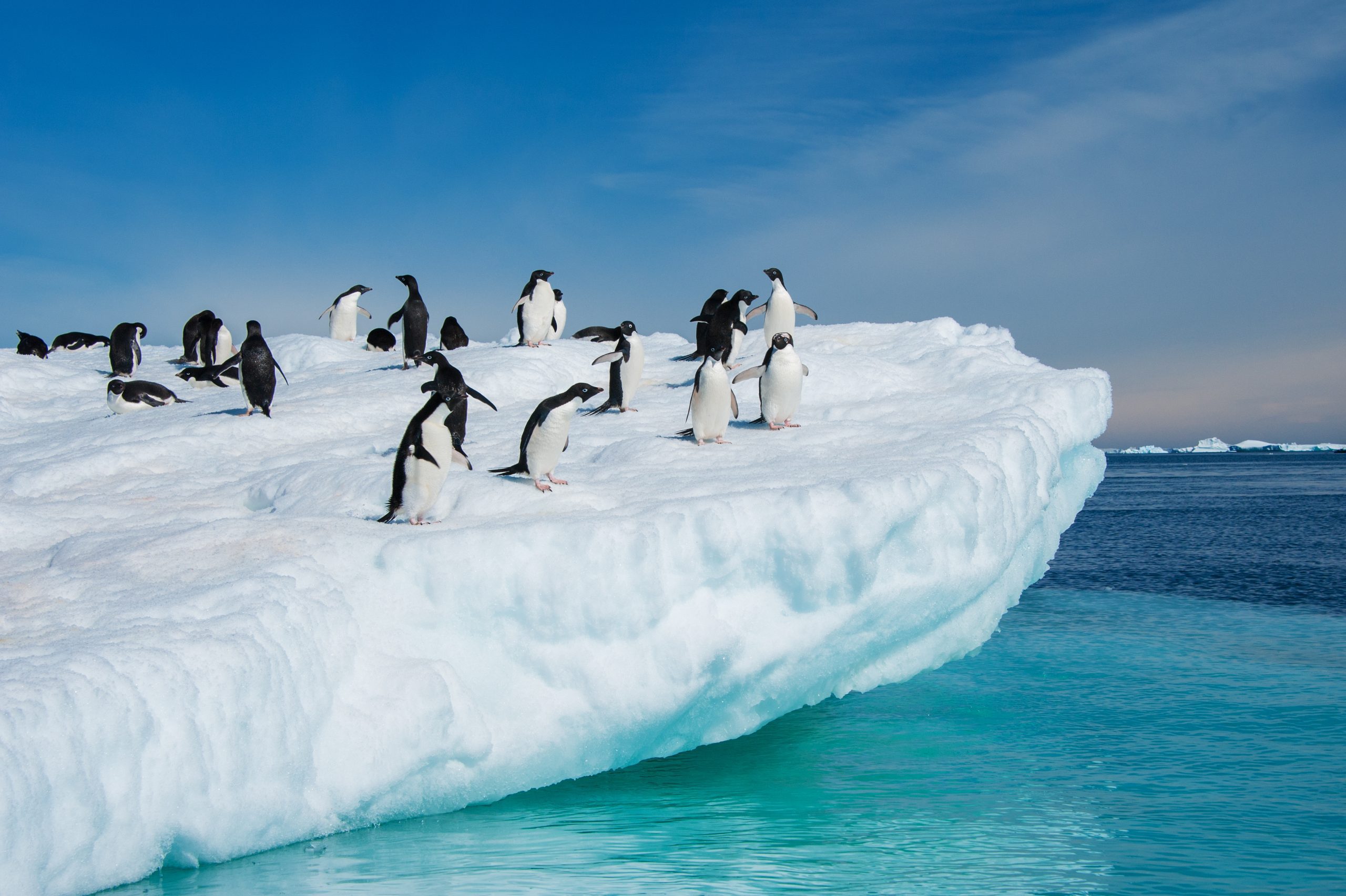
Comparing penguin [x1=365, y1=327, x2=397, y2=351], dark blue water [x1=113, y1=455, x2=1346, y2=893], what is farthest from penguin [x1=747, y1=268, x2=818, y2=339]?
penguin [x1=365, y1=327, x2=397, y2=351]

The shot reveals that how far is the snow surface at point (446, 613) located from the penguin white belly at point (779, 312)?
3439 millimetres

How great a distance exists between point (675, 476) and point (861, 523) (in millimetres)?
1657

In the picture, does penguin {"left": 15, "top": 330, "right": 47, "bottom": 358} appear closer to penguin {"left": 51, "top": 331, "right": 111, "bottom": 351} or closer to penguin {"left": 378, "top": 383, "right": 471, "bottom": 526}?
penguin {"left": 51, "top": 331, "right": 111, "bottom": 351}

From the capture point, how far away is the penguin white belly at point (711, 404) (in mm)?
8258

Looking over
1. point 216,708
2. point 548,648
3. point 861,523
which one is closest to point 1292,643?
point 861,523

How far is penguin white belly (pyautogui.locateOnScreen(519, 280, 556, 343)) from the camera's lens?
14656 millimetres

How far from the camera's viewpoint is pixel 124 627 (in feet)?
14.6

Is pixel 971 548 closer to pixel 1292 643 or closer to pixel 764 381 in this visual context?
pixel 764 381

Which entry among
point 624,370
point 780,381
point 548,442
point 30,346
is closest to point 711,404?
point 780,381

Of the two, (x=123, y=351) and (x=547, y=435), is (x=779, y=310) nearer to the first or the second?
(x=547, y=435)

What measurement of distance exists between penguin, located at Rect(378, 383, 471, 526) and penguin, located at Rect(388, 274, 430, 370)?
8.81m

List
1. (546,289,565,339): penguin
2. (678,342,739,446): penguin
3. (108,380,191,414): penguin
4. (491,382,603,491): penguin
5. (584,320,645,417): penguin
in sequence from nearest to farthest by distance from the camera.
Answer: (491,382,603,491): penguin, (678,342,739,446): penguin, (584,320,645,417): penguin, (108,380,191,414): penguin, (546,289,565,339): penguin

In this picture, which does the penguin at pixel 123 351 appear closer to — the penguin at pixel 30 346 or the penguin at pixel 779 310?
the penguin at pixel 30 346

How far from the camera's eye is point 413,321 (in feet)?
49.4
